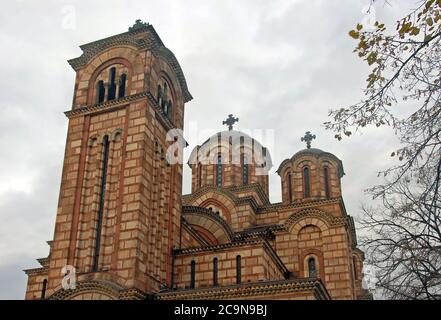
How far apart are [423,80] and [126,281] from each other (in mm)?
11733

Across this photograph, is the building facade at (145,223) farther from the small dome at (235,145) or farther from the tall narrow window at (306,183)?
the small dome at (235,145)

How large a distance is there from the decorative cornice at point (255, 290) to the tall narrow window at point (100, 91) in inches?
315

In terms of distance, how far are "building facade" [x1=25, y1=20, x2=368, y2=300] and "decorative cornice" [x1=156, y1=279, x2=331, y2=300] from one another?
0.03 meters

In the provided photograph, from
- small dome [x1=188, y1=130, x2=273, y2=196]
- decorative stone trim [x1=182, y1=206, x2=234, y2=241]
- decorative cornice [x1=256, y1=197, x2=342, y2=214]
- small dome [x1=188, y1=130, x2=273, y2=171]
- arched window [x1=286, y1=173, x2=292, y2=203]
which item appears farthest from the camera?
small dome [x1=188, y1=130, x2=273, y2=171]

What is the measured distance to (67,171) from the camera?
64.7 ft

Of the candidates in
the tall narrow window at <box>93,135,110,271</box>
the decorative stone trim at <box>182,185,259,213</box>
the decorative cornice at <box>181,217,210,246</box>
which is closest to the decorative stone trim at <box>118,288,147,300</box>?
the tall narrow window at <box>93,135,110,271</box>

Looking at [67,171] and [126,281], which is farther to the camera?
[67,171]

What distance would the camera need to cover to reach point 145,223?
18000 mm

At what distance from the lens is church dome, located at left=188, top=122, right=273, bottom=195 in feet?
104

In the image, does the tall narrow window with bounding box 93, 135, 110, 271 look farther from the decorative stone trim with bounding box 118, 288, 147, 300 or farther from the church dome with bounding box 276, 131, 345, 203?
the church dome with bounding box 276, 131, 345, 203

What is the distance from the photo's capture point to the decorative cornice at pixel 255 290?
15.7 m
